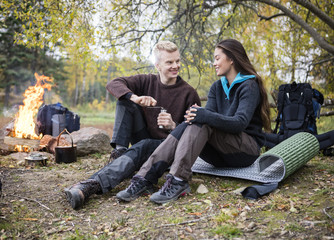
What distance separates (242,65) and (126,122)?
1476 millimetres

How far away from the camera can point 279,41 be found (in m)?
7.39

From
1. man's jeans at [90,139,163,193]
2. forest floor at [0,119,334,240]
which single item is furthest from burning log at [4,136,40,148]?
man's jeans at [90,139,163,193]

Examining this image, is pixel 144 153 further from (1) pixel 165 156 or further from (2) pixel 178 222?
(2) pixel 178 222

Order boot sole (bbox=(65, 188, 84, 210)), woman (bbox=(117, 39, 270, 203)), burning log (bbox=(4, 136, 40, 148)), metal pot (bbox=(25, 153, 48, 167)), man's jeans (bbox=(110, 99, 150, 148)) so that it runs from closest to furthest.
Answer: boot sole (bbox=(65, 188, 84, 210)) → woman (bbox=(117, 39, 270, 203)) → man's jeans (bbox=(110, 99, 150, 148)) → metal pot (bbox=(25, 153, 48, 167)) → burning log (bbox=(4, 136, 40, 148))

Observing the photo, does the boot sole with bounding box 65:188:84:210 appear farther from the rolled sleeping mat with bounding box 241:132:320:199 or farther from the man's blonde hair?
the man's blonde hair

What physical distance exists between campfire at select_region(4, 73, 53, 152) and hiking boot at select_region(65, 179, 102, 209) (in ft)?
10.5

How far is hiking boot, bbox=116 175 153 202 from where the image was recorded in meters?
2.78

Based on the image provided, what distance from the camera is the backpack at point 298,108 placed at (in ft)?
15.2

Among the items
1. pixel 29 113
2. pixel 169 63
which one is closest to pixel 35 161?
pixel 29 113

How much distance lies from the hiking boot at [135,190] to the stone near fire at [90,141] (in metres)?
2.68

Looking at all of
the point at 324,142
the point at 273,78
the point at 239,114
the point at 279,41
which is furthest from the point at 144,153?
the point at 279,41

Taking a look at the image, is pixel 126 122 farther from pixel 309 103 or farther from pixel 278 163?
pixel 309 103

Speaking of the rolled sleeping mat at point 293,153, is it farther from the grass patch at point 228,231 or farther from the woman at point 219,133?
the grass patch at point 228,231

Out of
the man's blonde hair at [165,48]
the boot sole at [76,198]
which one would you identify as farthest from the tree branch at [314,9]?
the boot sole at [76,198]
